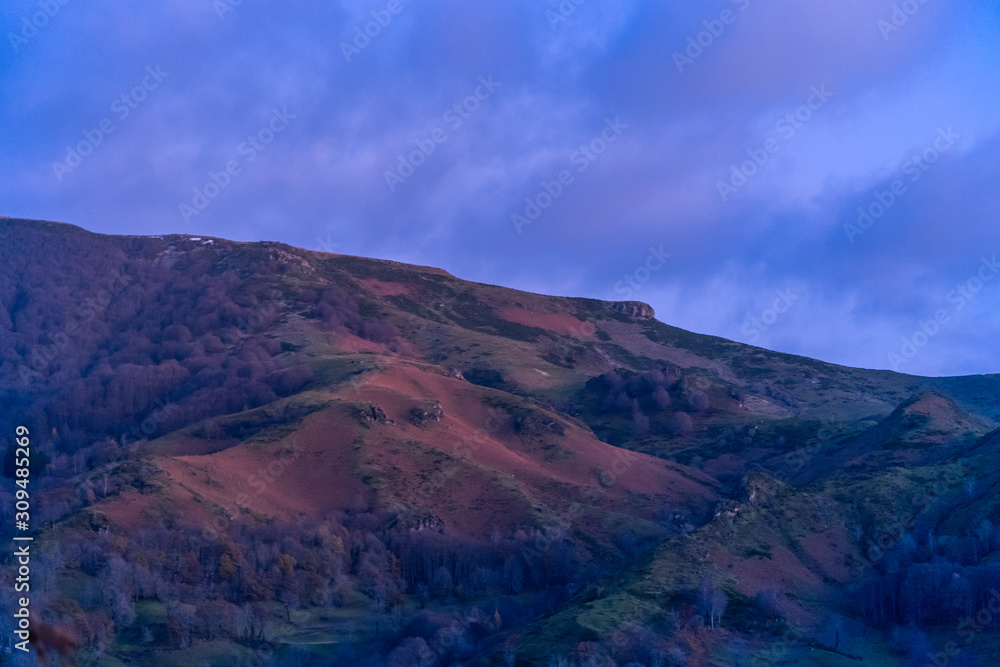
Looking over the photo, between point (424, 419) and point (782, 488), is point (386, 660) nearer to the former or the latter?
point (782, 488)

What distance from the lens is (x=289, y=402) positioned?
A: 134375 mm

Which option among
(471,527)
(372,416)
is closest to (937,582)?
(471,527)

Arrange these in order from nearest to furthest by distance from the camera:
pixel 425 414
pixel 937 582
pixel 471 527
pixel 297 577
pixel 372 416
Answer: pixel 937 582 < pixel 297 577 < pixel 471 527 < pixel 372 416 < pixel 425 414

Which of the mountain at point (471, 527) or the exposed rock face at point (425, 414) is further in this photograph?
the exposed rock face at point (425, 414)

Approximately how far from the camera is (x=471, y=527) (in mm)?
110250

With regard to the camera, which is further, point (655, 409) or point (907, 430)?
point (655, 409)

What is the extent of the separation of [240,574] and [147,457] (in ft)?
88.2

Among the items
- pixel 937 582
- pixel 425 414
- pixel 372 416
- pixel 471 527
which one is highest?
pixel 425 414

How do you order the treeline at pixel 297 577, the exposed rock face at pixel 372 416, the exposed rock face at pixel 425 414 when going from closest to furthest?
1. the treeline at pixel 297 577
2. the exposed rock face at pixel 372 416
3. the exposed rock face at pixel 425 414

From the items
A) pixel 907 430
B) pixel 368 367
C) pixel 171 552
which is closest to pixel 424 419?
pixel 368 367

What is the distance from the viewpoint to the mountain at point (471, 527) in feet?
241

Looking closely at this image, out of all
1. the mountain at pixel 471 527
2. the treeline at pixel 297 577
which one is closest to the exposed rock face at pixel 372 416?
the mountain at pixel 471 527

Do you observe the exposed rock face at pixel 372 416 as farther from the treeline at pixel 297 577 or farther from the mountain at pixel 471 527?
the treeline at pixel 297 577

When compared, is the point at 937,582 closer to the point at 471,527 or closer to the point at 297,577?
the point at 471,527
